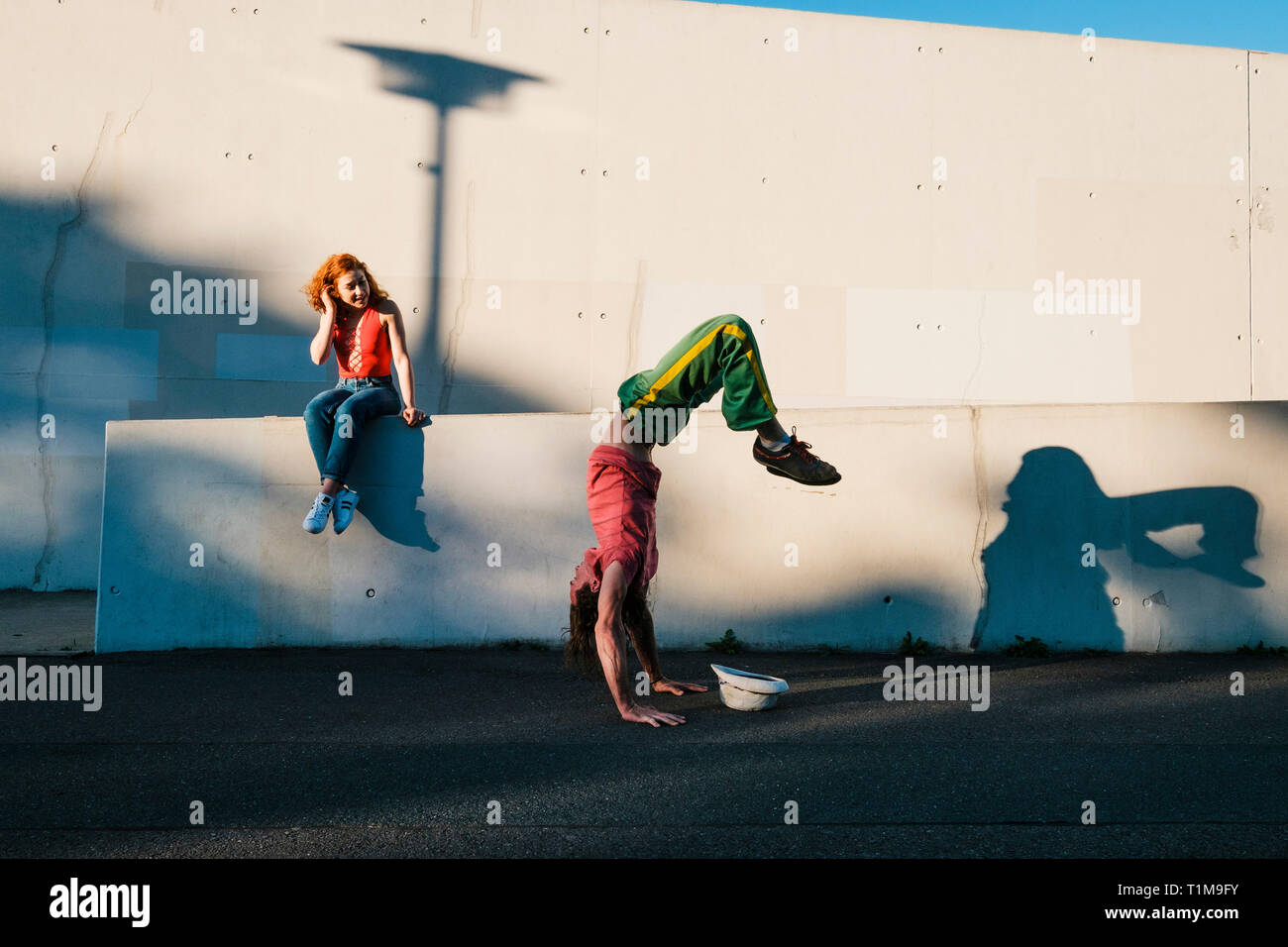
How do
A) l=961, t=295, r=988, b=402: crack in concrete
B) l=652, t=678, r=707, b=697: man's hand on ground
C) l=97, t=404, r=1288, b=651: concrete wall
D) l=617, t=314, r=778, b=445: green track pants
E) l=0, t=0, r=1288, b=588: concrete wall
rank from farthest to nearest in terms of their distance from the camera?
l=961, t=295, r=988, b=402: crack in concrete → l=0, t=0, r=1288, b=588: concrete wall → l=97, t=404, r=1288, b=651: concrete wall → l=652, t=678, r=707, b=697: man's hand on ground → l=617, t=314, r=778, b=445: green track pants

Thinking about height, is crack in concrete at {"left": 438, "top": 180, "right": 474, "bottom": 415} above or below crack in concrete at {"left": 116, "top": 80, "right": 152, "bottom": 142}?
below

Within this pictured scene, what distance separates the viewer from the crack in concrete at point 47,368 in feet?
29.3

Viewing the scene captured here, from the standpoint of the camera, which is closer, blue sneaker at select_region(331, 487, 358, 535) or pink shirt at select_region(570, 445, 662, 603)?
pink shirt at select_region(570, 445, 662, 603)

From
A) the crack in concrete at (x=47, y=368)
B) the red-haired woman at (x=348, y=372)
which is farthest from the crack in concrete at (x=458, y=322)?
the crack in concrete at (x=47, y=368)

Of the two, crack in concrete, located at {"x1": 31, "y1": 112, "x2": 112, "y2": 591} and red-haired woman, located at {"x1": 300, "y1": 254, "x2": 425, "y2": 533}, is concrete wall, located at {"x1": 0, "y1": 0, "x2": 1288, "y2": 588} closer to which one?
crack in concrete, located at {"x1": 31, "y1": 112, "x2": 112, "y2": 591}

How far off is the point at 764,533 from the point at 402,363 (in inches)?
98.8

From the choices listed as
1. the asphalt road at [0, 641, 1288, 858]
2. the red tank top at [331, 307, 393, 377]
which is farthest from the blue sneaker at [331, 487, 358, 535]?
the asphalt road at [0, 641, 1288, 858]

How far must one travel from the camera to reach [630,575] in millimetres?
4414

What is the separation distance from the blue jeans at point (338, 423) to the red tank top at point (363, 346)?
168mm

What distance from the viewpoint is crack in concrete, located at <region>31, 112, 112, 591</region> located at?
29.3 ft

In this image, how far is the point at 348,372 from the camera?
6.28 m

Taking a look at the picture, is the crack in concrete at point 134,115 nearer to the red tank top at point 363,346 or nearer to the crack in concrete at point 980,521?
the red tank top at point 363,346

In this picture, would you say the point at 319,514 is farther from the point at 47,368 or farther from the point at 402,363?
the point at 47,368

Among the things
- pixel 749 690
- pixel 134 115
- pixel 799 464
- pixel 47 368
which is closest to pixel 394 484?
pixel 749 690
